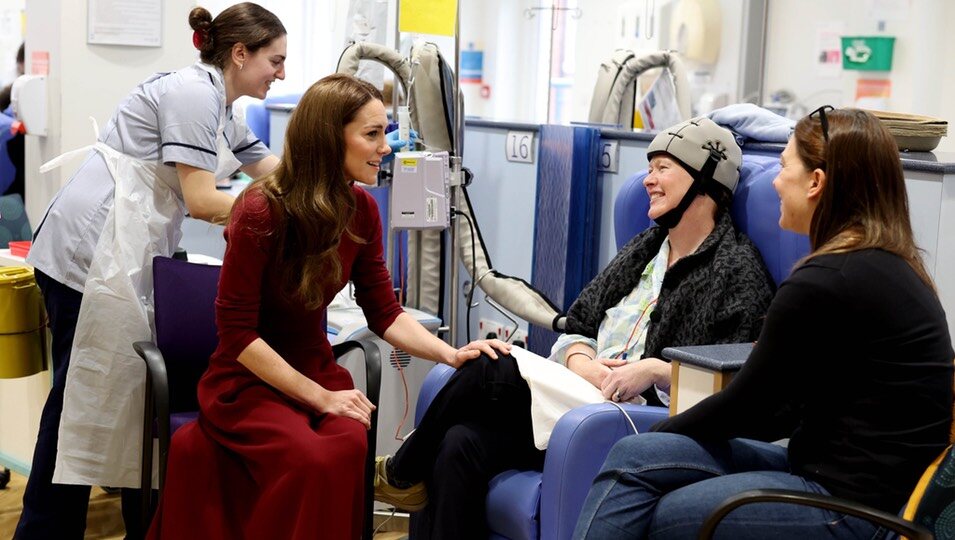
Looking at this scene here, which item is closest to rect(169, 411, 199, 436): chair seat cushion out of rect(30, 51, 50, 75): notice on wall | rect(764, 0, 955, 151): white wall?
rect(30, 51, 50, 75): notice on wall

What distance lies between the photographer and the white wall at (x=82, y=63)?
3574 mm

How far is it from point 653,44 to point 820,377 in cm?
519

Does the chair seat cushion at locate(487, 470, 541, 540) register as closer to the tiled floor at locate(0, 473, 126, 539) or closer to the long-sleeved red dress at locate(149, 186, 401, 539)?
the long-sleeved red dress at locate(149, 186, 401, 539)

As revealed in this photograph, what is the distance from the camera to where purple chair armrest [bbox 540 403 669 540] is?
88.0 inches

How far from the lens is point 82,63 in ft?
11.8

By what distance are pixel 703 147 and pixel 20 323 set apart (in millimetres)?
1761

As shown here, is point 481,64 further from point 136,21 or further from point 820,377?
point 820,377

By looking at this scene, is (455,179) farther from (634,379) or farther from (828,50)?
(828,50)

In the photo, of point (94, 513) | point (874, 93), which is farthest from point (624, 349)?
point (874, 93)

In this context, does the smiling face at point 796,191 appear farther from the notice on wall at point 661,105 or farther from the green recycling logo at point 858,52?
the green recycling logo at point 858,52

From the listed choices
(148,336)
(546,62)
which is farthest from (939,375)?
(546,62)

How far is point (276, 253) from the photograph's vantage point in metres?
2.35

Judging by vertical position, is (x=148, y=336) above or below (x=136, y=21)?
below

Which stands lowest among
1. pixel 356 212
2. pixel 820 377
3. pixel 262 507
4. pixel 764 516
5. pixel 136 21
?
pixel 262 507
